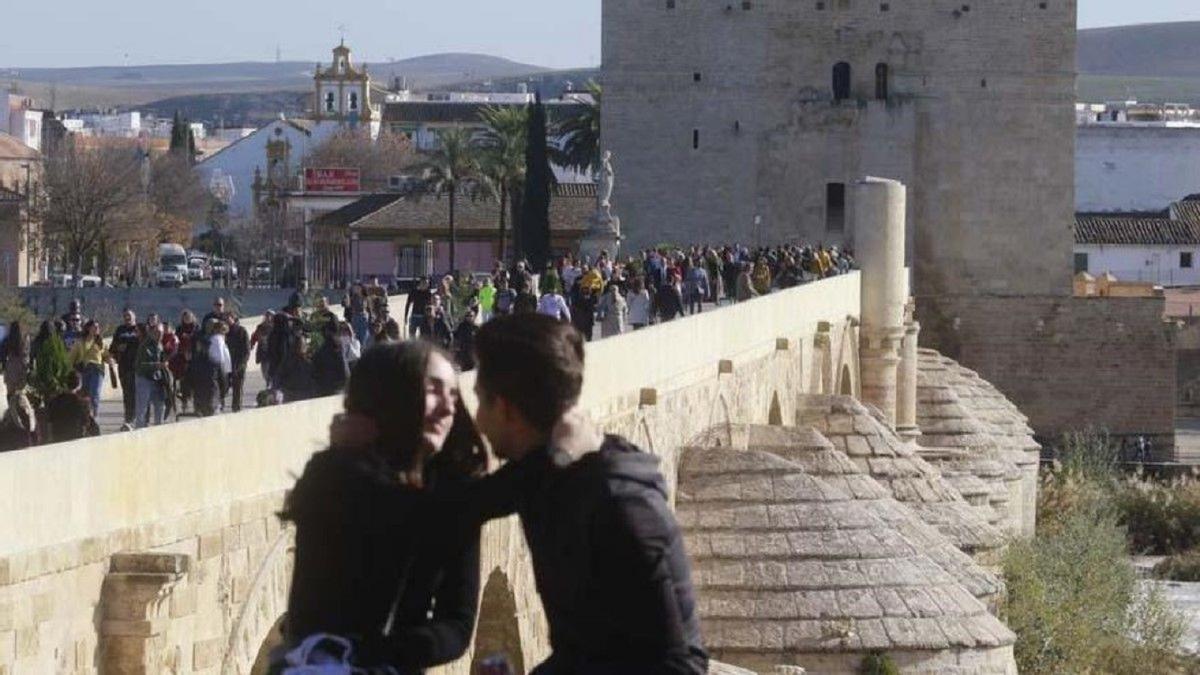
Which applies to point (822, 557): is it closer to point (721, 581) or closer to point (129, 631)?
point (721, 581)

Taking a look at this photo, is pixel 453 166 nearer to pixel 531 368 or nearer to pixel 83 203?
pixel 83 203

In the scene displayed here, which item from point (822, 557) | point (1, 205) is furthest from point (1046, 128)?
point (822, 557)

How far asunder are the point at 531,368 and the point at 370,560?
0.46 m

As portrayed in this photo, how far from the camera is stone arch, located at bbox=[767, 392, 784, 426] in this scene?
89.9ft

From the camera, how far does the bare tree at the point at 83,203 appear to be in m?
54.7

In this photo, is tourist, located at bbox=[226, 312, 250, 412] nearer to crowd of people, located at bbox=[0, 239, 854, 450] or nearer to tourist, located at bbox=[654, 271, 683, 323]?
crowd of people, located at bbox=[0, 239, 854, 450]

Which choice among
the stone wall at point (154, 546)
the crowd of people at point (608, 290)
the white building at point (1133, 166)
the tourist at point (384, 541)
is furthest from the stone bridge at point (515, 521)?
the white building at point (1133, 166)

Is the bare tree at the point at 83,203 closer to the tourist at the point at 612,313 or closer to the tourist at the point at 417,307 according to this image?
the tourist at the point at 612,313

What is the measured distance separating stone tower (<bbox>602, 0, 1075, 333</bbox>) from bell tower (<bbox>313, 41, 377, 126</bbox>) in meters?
67.9

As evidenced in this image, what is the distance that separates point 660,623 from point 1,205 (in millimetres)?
51059

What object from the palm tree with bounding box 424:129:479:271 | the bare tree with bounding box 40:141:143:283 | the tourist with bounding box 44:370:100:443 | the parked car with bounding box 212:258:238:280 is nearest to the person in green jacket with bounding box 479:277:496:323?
the tourist with bounding box 44:370:100:443

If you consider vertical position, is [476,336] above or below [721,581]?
above

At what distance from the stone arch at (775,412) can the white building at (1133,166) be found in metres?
59.8

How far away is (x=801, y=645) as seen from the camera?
19141 millimetres
